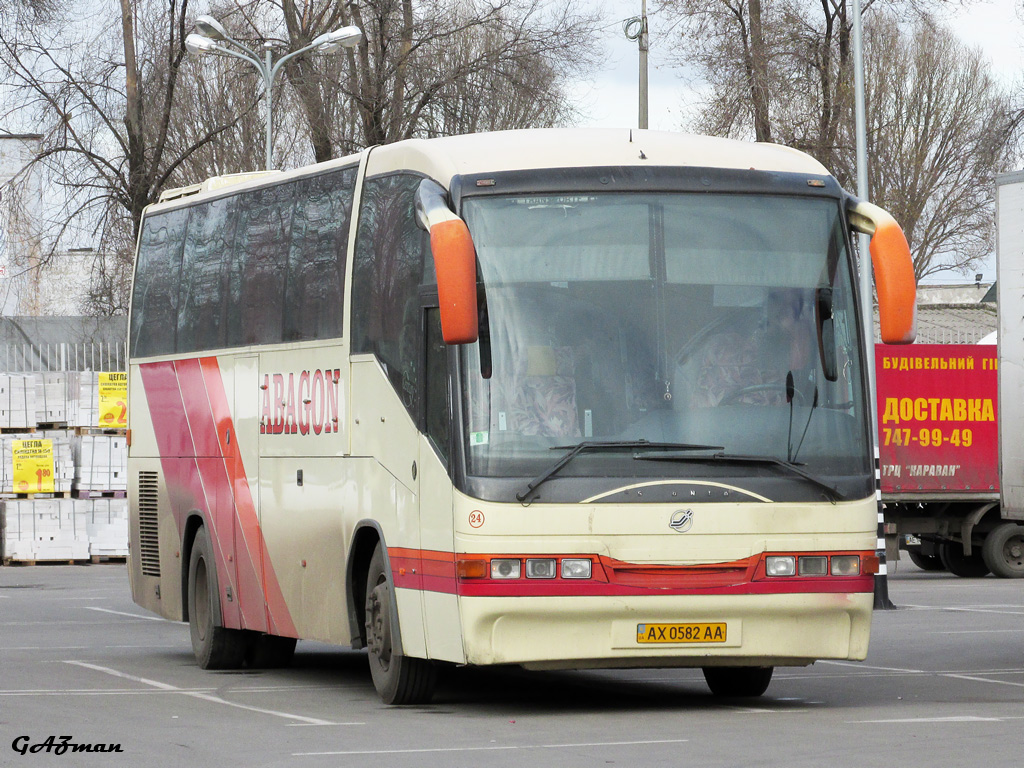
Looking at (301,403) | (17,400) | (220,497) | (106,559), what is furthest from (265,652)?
(106,559)

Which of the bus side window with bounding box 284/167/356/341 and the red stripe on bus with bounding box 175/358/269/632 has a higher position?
the bus side window with bounding box 284/167/356/341

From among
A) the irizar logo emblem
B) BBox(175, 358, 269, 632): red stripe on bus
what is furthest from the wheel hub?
BBox(175, 358, 269, 632): red stripe on bus

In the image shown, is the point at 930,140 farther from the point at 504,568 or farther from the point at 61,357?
the point at 504,568

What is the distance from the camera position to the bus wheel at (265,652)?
1532cm

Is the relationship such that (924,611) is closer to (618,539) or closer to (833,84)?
(618,539)

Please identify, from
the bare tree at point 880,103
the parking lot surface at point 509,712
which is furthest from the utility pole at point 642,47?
the parking lot surface at point 509,712

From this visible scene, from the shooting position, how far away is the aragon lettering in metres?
12.6

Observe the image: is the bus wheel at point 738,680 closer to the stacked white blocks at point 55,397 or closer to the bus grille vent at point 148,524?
the bus grille vent at point 148,524

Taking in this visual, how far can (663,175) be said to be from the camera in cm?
1116

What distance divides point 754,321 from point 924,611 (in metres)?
10.6

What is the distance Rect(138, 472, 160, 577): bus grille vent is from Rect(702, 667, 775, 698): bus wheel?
5.81 metres

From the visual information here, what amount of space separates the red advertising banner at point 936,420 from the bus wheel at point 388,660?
1540 cm

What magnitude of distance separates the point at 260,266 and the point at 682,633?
510cm

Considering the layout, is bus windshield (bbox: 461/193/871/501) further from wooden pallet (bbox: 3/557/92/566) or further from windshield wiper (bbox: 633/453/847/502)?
wooden pallet (bbox: 3/557/92/566)
